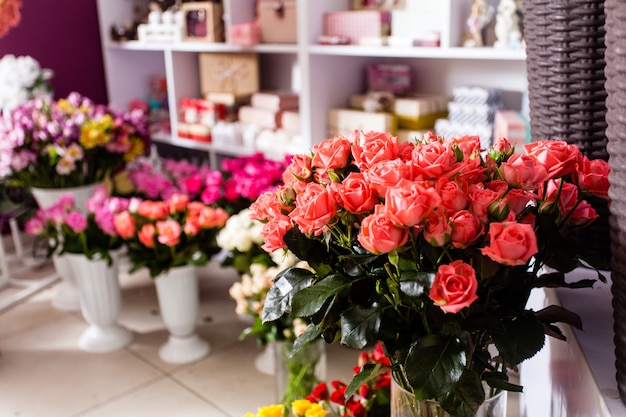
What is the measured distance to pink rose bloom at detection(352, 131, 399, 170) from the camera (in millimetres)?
760

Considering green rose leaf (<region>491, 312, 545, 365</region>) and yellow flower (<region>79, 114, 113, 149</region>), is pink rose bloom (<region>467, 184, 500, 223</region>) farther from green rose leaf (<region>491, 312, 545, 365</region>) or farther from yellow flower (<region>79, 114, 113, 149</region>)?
yellow flower (<region>79, 114, 113, 149</region>)

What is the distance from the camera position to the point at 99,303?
2.42 m

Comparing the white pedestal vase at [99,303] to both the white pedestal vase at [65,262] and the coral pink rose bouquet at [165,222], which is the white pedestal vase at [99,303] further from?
the white pedestal vase at [65,262]

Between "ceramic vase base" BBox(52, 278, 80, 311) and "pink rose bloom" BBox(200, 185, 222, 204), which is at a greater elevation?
"pink rose bloom" BBox(200, 185, 222, 204)

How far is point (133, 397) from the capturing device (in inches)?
83.7

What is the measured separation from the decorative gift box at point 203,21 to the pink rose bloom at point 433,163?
257cm

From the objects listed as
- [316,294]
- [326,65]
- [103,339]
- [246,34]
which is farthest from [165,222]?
[316,294]

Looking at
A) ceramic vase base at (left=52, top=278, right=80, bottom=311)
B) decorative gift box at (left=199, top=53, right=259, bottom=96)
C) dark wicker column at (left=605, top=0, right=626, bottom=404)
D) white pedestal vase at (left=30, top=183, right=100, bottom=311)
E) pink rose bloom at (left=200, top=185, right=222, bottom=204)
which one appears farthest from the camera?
decorative gift box at (left=199, top=53, right=259, bottom=96)

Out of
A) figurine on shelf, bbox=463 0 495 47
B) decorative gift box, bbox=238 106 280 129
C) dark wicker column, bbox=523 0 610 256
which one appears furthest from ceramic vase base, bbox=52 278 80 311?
dark wicker column, bbox=523 0 610 256

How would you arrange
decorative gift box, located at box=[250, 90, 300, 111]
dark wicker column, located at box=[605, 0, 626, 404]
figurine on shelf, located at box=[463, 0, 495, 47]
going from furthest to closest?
1. decorative gift box, located at box=[250, 90, 300, 111]
2. figurine on shelf, located at box=[463, 0, 495, 47]
3. dark wicker column, located at box=[605, 0, 626, 404]

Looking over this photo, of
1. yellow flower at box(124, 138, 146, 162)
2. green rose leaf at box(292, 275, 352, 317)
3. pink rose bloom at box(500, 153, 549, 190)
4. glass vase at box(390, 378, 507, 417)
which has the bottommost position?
glass vase at box(390, 378, 507, 417)

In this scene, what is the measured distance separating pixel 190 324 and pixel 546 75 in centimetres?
172

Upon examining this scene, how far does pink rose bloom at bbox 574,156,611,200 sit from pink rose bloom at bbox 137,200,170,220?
165cm

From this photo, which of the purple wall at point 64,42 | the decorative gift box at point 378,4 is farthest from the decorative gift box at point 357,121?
the purple wall at point 64,42
